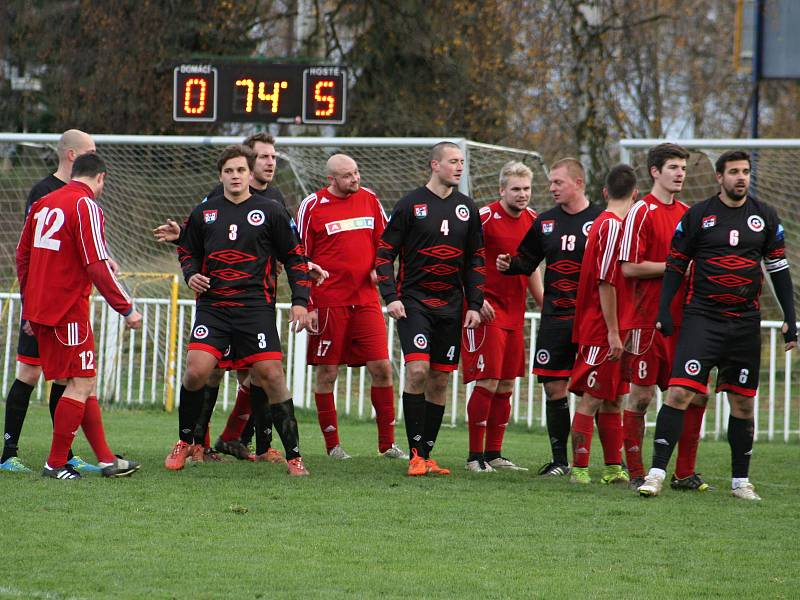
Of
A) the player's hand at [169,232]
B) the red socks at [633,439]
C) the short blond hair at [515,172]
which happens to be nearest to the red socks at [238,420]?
the player's hand at [169,232]

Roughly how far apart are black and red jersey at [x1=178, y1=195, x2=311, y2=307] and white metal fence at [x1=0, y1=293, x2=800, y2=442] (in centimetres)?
418

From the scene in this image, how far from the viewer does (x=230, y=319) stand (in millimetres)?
8367

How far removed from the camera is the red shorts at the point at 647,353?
27.3ft

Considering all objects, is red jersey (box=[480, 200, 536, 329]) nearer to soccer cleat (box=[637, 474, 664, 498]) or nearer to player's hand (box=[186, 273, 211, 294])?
soccer cleat (box=[637, 474, 664, 498])

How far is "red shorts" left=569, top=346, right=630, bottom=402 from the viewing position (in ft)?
27.6

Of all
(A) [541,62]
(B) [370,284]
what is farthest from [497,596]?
(A) [541,62]

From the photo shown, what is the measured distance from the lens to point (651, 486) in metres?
7.87

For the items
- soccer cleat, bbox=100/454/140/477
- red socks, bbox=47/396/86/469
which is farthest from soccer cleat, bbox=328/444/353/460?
red socks, bbox=47/396/86/469

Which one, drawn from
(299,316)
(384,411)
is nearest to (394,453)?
(384,411)

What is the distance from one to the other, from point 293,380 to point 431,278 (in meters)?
4.98

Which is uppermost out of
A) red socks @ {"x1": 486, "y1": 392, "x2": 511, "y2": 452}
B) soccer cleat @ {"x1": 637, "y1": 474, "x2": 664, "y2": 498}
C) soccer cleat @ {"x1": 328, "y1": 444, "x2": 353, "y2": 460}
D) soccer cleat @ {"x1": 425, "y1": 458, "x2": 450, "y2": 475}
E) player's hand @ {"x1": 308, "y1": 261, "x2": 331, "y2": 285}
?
player's hand @ {"x1": 308, "y1": 261, "x2": 331, "y2": 285}

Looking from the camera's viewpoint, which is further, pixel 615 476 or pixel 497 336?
pixel 497 336

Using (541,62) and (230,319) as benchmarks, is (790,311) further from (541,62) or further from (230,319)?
(541,62)

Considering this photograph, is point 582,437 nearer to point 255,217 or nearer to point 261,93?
point 255,217
